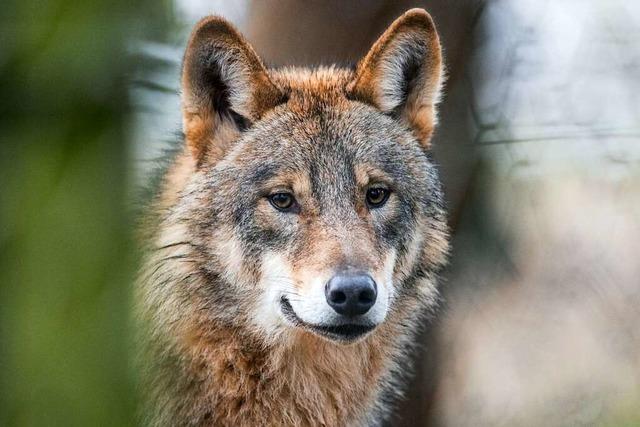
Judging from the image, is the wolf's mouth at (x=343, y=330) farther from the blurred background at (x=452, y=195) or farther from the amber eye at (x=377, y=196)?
the blurred background at (x=452, y=195)

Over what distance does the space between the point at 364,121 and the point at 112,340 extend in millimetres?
2858

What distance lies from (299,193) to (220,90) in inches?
20.4

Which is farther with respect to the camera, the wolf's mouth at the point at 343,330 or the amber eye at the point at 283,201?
the amber eye at the point at 283,201

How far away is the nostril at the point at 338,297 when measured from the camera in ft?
8.86

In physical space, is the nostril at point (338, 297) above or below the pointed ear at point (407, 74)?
below

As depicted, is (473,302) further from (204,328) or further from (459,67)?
(204,328)

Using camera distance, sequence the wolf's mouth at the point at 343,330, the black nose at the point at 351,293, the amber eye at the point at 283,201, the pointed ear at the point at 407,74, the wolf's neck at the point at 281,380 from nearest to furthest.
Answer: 1. the black nose at the point at 351,293
2. the wolf's mouth at the point at 343,330
3. the wolf's neck at the point at 281,380
4. the amber eye at the point at 283,201
5. the pointed ear at the point at 407,74

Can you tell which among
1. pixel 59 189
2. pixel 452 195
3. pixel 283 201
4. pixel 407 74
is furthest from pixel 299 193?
pixel 59 189

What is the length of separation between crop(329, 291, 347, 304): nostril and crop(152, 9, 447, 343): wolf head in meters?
0.02

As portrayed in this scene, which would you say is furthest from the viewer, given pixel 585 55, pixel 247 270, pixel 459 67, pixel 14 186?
pixel 585 55

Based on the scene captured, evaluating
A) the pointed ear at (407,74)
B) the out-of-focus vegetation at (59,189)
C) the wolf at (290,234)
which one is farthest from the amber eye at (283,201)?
the out-of-focus vegetation at (59,189)

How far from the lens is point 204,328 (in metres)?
3.09

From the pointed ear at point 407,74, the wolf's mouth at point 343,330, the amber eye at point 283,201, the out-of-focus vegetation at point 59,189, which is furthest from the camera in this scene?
the pointed ear at point 407,74

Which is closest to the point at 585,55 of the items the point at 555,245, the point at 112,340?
the point at 555,245
